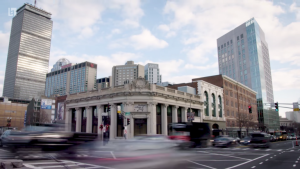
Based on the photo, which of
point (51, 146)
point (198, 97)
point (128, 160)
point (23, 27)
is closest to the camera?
point (128, 160)

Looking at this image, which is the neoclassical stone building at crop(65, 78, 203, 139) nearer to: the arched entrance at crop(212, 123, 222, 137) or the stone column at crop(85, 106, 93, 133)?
the stone column at crop(85, 106, 93, 133)

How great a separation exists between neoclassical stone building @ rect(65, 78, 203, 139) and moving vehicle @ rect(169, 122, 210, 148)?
26.4ft

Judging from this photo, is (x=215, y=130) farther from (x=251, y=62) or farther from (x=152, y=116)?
(x=251, y=62)

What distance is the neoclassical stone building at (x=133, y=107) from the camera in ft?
136

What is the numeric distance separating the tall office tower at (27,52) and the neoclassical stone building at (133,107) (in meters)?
140

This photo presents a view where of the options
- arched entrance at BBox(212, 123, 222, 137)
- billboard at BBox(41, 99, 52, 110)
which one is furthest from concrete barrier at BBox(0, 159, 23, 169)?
arched entrance at BBox(212, 123, 222, 137)

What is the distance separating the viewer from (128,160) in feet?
42.7

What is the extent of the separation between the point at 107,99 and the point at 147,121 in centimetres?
944

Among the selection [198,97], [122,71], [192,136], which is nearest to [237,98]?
[198,97]

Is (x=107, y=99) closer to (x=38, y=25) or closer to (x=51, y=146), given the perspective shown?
(x=51, y=146)

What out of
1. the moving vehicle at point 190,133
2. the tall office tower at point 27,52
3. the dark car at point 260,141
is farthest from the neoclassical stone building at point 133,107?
the tall office tower at point 27,52

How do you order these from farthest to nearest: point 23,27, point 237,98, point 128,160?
point 23,27 < point 237,98 < point 128,160

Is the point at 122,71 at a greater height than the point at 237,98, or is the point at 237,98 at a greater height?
the point at 122,71

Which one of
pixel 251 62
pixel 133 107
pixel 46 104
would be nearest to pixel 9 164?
pixel 133 107
